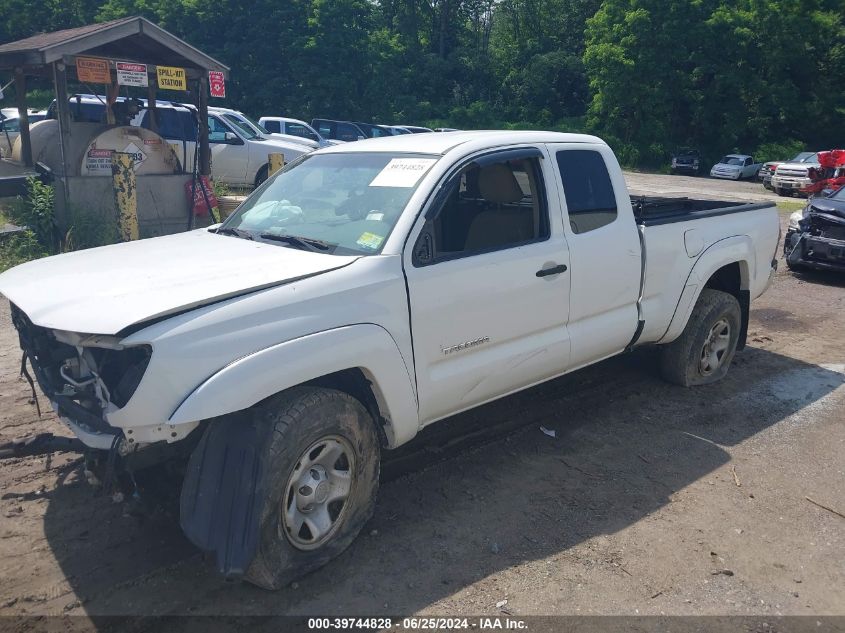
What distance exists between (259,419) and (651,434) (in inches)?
119

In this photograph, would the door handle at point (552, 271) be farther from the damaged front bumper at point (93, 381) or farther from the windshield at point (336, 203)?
the damaged front bumper at point (93, 381)

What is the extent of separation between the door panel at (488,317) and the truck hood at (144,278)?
1.73 ft

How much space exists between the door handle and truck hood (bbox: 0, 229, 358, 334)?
4.07 feet

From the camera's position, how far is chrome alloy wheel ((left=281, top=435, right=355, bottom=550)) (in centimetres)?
332

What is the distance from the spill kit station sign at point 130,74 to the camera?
10195mm

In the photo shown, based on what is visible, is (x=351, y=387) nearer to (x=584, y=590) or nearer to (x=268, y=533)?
(x=268, y=533)

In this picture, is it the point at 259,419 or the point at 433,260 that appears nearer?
the point at 259,419

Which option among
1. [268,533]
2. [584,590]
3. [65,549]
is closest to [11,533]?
[65,549]

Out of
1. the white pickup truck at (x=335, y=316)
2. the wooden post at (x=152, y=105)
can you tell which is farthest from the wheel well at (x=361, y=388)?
the wooden post at (x=152, y=105)

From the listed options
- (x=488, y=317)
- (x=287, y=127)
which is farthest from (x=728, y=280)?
(x=287, y=127)

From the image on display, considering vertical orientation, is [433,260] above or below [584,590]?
above

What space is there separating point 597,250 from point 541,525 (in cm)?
178

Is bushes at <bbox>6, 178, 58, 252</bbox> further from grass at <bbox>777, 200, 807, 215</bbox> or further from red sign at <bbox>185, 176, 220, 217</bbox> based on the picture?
grass at <bbox>777, 200, 807, 215</bbox>

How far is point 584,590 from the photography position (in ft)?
11.2
